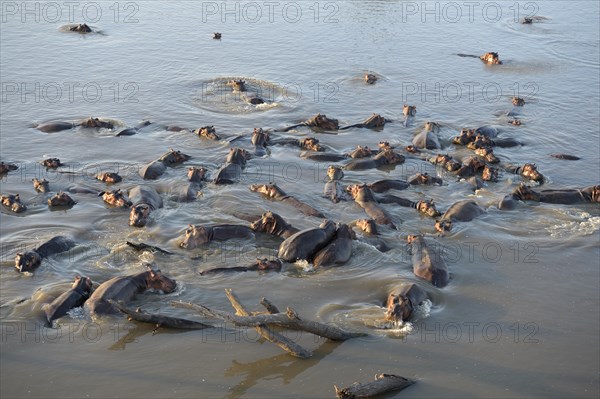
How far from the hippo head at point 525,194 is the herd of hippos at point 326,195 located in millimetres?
19

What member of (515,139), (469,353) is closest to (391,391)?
(469,353)

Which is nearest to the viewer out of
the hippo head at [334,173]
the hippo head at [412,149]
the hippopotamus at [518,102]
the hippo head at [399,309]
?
the hippo head at [399,309]

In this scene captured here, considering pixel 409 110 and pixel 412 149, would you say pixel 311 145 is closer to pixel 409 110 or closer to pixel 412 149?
pixel 412 149

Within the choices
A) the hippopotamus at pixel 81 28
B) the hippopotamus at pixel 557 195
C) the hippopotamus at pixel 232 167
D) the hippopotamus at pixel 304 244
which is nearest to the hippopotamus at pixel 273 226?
the hippopotamus at pixel 304 244

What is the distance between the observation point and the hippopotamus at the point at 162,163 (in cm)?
1548

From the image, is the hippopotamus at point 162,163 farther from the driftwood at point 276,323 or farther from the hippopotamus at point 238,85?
the driftwood at point 276,323

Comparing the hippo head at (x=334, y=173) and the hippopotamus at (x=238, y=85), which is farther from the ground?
the hippopotamus at (x=238, y=85)

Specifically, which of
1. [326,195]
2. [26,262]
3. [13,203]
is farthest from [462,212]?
[13,203]

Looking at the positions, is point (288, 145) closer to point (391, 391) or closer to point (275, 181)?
point (275, 181)

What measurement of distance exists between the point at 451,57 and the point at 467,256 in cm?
1369

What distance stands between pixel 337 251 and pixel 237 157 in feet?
15.3

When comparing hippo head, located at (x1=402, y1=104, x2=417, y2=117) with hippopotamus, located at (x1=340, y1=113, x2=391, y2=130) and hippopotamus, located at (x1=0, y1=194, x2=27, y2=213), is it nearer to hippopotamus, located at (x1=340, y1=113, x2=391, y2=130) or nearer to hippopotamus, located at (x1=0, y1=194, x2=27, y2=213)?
hippopotamus, located at (x1=340, y1=113, x2=391, y2=130)

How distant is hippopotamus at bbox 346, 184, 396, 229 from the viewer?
13898 mm

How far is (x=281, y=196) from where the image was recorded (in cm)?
1487
